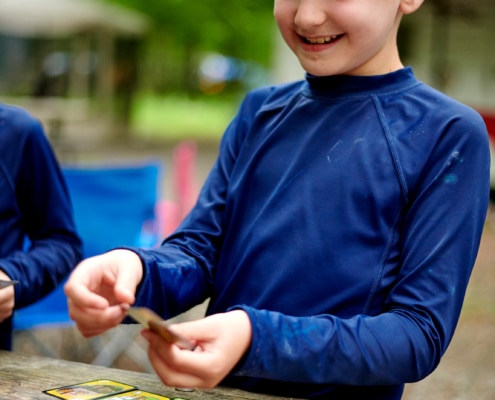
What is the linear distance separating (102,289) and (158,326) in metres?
0.28

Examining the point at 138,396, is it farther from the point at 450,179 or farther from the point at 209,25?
the point at 209,25

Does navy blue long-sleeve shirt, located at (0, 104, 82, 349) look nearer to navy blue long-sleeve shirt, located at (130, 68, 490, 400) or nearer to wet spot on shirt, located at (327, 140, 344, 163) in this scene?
navy blue long-sleeve shirt, located at (130, 68, 490, 400)

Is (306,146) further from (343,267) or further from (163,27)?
(163,27)

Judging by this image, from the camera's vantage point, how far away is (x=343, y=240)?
1.50 m

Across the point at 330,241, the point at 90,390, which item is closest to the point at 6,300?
the point at 90,390

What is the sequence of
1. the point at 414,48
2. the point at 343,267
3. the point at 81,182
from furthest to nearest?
the point at 414,48 → the point at 81,182 → the point at 343,267

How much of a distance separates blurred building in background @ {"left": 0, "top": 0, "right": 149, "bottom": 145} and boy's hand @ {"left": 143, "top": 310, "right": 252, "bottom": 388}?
64.8 feet

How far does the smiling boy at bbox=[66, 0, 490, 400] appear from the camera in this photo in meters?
1.31

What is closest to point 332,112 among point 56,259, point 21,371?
point 21,371

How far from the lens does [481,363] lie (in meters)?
5.68

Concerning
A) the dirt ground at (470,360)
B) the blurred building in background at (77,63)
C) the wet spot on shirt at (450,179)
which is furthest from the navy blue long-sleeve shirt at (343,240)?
the blurred building in background at (77,63)

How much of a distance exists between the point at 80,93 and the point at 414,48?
38.8 ft

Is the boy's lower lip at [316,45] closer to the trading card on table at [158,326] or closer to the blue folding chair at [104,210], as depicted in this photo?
the trading card on table at [158,326]

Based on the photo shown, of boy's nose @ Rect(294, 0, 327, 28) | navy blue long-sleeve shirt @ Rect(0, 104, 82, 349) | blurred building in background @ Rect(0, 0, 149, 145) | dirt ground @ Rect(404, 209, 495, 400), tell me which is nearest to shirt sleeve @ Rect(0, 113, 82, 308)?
navy blue long-sleeve shirt @ Rect(0, 104, 82, 349)
